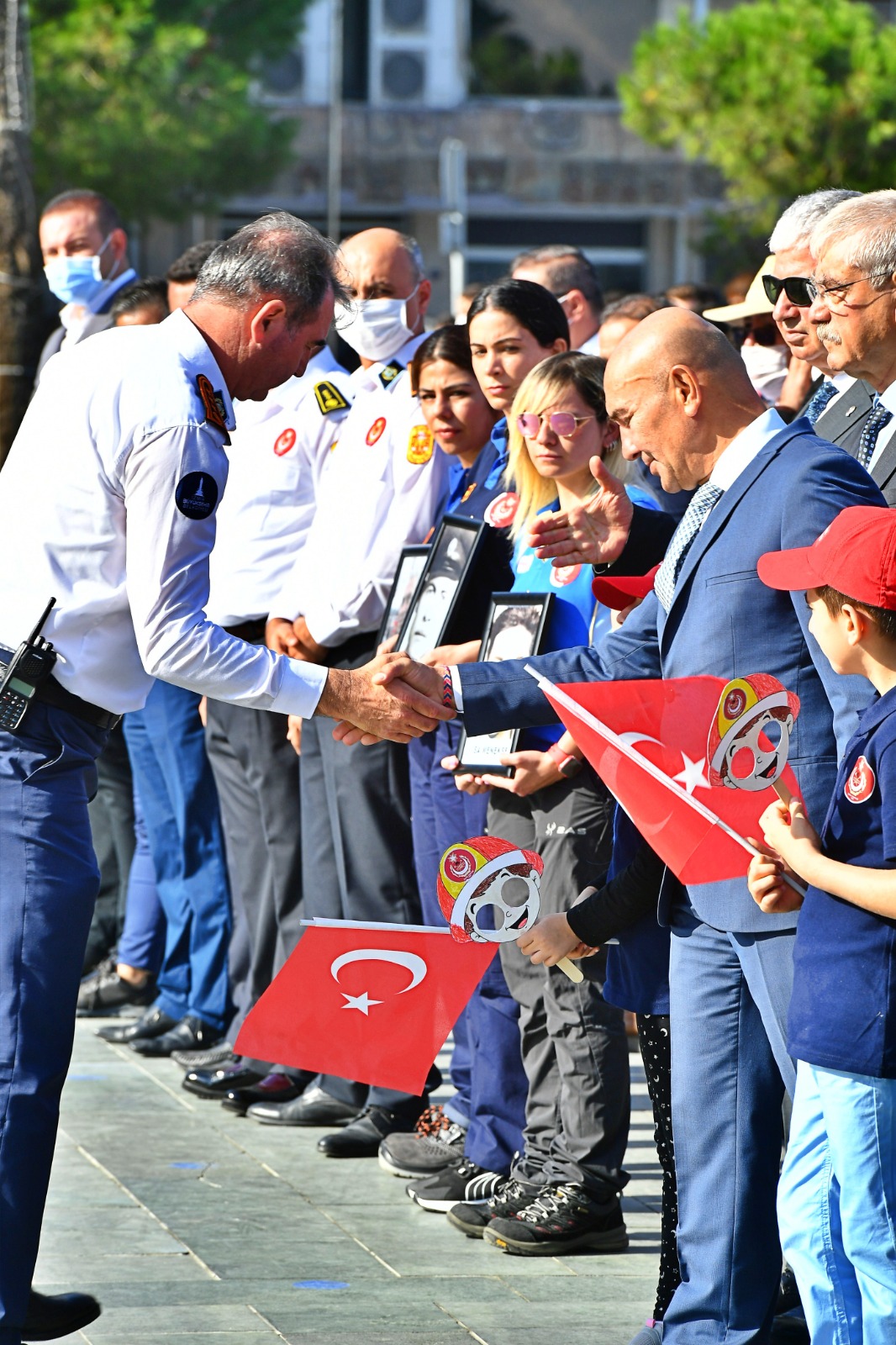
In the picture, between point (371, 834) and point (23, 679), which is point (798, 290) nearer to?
point (23, 679)

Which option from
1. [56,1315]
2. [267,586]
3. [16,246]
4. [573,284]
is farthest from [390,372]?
[16,246]

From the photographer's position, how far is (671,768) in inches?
134

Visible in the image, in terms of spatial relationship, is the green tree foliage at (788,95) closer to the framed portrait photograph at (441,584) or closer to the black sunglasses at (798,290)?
the framed portrait photograph at (441,584)

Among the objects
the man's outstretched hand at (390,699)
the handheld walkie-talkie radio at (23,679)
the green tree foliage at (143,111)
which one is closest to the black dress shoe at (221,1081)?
the man's outstretched hand at (390,699)

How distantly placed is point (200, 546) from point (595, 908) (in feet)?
3.75

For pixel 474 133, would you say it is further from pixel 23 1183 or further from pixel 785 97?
pixel 23 1183

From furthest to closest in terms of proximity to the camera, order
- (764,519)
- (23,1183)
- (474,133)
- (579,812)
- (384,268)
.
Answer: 1. (474,133)
2. (384,268)
3. (579,812)
4. (23,1183)
5. (764,519)

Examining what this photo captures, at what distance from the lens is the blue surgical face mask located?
27.6ft

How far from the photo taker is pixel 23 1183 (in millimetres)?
3729

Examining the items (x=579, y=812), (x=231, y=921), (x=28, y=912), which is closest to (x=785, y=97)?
(x=231, y=921)

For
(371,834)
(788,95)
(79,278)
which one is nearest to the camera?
(371,834)

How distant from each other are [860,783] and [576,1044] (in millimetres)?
1905

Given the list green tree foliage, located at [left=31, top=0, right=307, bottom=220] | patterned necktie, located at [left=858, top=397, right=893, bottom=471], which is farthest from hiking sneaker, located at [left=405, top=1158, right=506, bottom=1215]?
green tree foliage, located at [left=31, top=0, right=307, bottom=220]

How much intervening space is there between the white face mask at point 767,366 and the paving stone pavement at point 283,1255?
9.63 feet
